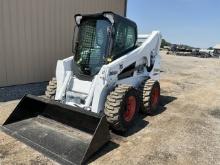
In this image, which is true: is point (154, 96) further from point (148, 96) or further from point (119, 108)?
point (119, 108)

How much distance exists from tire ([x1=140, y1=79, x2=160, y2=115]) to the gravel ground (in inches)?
133

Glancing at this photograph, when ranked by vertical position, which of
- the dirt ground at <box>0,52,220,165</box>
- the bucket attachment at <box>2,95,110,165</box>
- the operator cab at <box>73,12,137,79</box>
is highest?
the operator cab at <box>73,12,137,79</box>

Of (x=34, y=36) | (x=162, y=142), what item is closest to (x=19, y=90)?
(x=34, y=36)

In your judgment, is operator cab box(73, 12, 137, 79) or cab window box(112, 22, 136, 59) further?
cab window box(112, 22, 136, 59)

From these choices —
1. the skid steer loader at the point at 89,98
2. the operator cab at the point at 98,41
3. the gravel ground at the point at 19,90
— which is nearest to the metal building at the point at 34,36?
the gravel ground at the point at 19,90

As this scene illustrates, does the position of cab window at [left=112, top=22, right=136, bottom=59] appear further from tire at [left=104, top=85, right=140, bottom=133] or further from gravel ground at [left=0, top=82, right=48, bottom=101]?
gravel ground at [left=0, top=82, right=48, bottom=101]

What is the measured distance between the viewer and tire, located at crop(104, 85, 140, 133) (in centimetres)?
484

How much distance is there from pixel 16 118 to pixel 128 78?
258 centimetres

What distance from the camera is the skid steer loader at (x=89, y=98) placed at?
4379 millimetres

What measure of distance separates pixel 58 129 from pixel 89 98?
2.70 feet

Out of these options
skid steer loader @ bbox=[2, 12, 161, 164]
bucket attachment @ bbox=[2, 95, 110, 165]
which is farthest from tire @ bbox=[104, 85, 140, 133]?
bucket attachment @ bbox=[2, 95, 110, 165]

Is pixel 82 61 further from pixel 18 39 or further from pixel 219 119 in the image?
pixel 219 119

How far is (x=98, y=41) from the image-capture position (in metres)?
5.70

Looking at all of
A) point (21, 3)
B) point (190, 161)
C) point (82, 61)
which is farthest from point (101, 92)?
point (21, 3)
